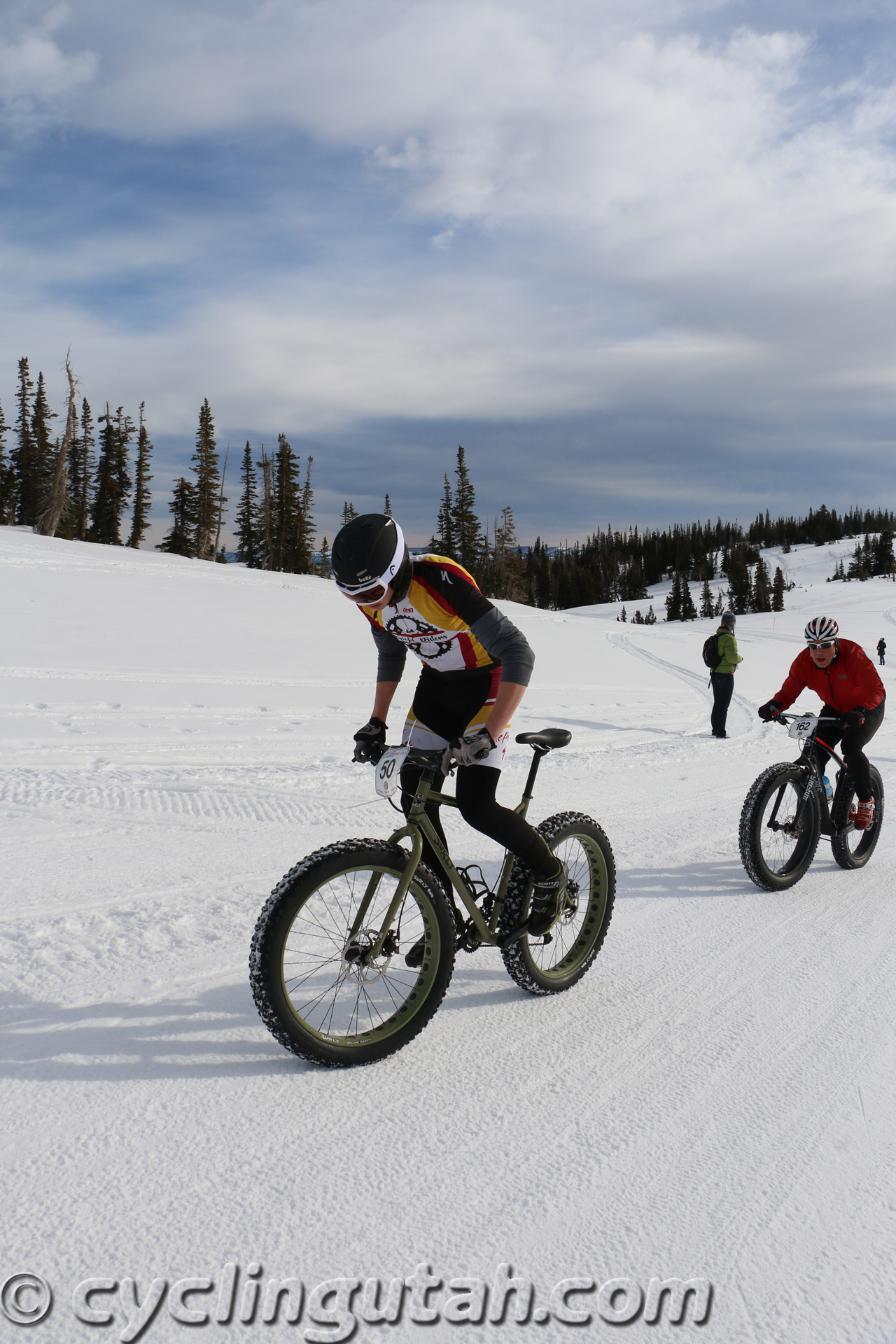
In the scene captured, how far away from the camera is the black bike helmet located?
3082mm

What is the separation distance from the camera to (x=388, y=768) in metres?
3.07

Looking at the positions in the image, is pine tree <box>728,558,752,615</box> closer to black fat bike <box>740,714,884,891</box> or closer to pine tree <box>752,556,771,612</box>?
pine tree <box>752,556,771,612</box>

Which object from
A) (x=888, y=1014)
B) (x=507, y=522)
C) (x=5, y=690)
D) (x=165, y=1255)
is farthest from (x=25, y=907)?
(x=507, y=522)

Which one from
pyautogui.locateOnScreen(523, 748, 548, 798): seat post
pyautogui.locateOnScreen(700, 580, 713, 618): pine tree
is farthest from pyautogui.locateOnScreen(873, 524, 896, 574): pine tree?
pyautogui.locateOnScreen(523, 748, 548, 798): seat post

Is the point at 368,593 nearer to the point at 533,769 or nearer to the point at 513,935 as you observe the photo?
the point at 533,769

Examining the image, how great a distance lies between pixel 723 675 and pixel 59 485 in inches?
1935

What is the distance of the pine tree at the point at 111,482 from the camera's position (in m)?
66.5

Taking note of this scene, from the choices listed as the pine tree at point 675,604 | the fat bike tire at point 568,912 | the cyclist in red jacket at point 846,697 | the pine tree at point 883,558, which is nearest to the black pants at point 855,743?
the cyclist in red jacket at point 846,697

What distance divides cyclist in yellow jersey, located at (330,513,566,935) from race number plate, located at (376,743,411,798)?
210mm

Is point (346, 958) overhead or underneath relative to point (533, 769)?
underneath

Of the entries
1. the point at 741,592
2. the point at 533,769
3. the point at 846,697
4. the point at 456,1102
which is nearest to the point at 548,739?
the point at 533,769

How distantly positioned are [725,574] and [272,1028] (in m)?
161

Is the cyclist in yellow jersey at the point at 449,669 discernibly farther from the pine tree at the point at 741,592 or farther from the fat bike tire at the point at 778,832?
the pine tree at the point at 741,592

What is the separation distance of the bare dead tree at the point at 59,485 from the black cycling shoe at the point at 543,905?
52.4 meters
